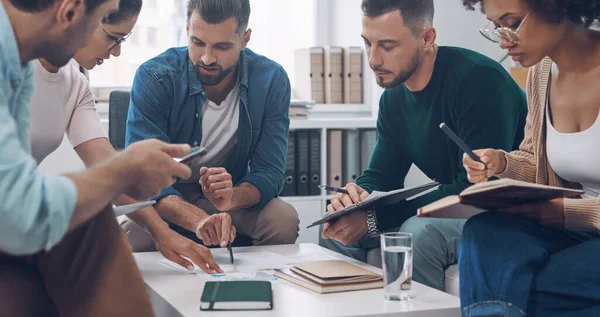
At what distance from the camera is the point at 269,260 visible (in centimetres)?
198

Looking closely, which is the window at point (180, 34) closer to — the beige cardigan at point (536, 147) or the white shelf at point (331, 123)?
the white shelf at point (331, 123)

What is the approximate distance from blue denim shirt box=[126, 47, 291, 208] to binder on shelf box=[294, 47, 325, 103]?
108cm

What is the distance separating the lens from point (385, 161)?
2.49m

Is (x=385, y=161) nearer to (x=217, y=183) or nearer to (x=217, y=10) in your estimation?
(x=217, y=183)

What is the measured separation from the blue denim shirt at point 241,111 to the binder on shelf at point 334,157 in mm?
853

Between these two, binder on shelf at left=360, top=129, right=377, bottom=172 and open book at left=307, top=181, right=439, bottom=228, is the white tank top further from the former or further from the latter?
binder on shelf at left=360, top=129, right=377, bottom=172

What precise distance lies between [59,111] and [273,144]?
0.82 m

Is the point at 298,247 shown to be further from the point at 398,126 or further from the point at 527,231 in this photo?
the point at 527,231

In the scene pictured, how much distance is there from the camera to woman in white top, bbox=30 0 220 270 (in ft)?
6.31

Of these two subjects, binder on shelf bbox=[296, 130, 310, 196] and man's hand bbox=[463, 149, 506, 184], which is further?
binder on shelf bbox=[296, 130, 310, 196]

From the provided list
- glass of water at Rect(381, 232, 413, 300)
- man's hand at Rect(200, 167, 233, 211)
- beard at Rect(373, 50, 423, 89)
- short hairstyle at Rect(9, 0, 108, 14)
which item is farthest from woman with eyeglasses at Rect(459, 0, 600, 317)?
short hairstyle at Rect(9, 0, 108, 14)

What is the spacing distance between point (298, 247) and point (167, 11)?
2005 millimetres

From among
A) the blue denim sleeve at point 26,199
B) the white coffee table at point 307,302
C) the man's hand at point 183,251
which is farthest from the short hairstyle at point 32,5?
the man's hand at point 183,251

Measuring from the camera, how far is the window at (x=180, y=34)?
3.71 m
